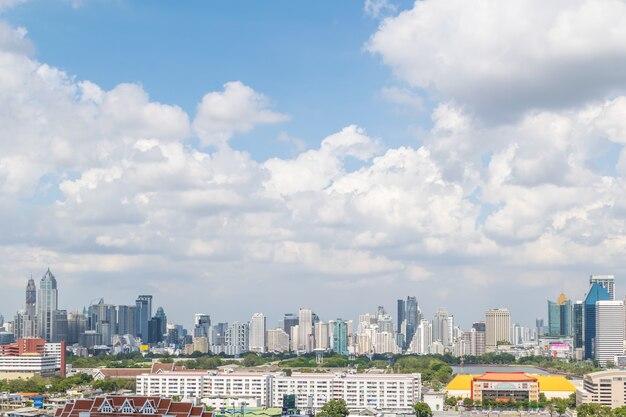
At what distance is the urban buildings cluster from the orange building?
50399 mm

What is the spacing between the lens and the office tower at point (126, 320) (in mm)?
123188

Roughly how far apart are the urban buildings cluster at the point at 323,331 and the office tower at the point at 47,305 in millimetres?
114

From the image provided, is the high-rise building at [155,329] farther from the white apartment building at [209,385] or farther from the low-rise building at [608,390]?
the low-rise building at [608,390]

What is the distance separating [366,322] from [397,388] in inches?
3630

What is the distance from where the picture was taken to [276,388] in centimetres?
4491

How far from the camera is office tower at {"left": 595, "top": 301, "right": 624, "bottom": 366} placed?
4006 inches

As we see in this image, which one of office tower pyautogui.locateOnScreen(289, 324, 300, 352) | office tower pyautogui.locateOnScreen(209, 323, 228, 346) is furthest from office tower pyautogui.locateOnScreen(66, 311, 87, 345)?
office tower pyautogui.locateOnScreen(289, 324, 300, 352)

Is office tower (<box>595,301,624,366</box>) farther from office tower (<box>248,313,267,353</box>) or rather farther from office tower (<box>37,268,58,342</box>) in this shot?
office tower (<box>37,268,58,342</box>)

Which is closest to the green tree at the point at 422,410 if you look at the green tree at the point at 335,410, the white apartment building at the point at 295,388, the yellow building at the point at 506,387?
the white apartment building at the point at 295,388

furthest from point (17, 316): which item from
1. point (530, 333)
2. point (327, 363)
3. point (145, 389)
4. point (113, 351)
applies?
point (530, 333)

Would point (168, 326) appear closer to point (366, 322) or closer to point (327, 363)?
point (366, 322)

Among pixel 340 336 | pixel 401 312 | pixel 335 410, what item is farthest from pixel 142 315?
pixel 335 410

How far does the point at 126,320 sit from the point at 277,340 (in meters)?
21.2

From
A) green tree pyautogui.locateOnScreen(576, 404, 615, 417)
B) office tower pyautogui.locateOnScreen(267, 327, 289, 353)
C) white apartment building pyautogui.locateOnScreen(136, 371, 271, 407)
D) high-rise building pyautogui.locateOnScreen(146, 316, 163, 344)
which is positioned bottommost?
office tower pyautogui.locateOnScreen(267, 327, 289, 353)
